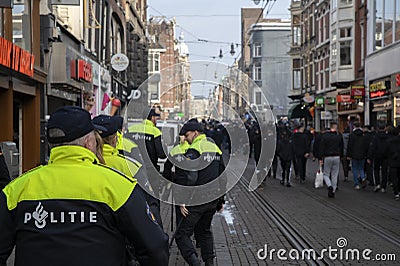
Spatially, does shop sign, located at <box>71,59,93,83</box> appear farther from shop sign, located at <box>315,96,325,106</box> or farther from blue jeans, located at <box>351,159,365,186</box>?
shop sign, located at <box>315,96,325,106</box>

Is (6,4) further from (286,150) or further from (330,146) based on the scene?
(286,150)

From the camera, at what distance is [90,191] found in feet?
9.83

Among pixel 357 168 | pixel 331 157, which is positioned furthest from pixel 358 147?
pixel 331 157

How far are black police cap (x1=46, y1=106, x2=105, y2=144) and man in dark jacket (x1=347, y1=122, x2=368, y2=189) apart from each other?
15.1 metres

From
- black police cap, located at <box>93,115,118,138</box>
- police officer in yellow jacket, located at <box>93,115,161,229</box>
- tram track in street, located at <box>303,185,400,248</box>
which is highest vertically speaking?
black police cap, located at <box>93,115,118,138</box>

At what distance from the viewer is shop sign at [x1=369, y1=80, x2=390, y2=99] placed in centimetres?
2809

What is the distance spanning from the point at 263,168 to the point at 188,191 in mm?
12793

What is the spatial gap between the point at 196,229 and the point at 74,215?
4.94 meters

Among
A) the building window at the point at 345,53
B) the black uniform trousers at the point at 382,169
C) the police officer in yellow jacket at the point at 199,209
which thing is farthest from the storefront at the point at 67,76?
the building window at the point at 345,53

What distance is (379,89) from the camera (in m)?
29.2

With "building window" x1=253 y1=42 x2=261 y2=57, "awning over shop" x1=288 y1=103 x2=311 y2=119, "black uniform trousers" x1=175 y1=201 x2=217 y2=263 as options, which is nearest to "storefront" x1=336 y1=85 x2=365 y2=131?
"awning over shop" x1=288 y1=103 x2=311 y2=119

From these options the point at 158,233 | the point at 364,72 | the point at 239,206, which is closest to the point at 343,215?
the point at 239,206

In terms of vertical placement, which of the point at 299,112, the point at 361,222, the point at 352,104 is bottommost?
the point at 361,222

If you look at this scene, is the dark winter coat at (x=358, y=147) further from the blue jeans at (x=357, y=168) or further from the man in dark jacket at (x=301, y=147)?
the man in dark jacket at (x=301, y=147)
